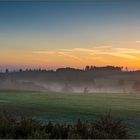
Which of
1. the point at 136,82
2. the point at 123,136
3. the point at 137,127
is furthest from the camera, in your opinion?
the point at 136,82

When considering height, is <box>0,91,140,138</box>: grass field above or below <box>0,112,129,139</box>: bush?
below

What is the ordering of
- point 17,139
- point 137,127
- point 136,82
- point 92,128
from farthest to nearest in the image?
point 136,82, point 137,127, point 92,128, point 17,139

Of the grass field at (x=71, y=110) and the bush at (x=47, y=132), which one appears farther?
the grass field at (x=71, y=110)

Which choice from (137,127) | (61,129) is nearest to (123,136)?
(61,129)

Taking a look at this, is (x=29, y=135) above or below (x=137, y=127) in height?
above

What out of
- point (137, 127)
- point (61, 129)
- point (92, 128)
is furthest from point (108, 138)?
point (137, 127)

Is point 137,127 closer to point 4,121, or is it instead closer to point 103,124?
point 103,124

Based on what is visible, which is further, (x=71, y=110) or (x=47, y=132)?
(x=71, y=110)

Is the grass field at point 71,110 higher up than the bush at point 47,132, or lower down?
lower down

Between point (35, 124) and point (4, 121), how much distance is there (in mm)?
877

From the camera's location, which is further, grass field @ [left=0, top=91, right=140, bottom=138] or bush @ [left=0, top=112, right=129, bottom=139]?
grass field @ [left=0, top=91, right=140, bottom=138]

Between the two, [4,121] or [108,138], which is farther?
[4,121]

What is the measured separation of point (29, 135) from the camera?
9.55 metres

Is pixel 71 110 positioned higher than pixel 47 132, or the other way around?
pixel 47 132
